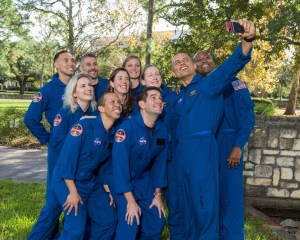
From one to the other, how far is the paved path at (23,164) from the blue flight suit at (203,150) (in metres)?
4.94

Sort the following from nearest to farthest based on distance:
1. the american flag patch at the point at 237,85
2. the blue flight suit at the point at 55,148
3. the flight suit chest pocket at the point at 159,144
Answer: the flight suit chest pocket at the point at 159,144, the blue flight suit at the point at 55,148, the american flag patch at the point at 237,85

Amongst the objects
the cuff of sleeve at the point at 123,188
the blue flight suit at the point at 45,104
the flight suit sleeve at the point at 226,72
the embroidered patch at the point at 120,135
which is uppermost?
the flight suit sleeve at the point at 226,72

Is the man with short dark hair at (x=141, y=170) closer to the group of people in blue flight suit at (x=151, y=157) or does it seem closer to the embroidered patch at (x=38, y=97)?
the group of people in blue flight suit at (x=151, y=157)

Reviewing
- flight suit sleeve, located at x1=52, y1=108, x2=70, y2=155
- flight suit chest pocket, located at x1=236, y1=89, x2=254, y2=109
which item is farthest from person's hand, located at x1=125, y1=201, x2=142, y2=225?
flight suit chest pocket, located at x1=236, y1=89, x2=254, y2=109

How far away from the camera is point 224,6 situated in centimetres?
885

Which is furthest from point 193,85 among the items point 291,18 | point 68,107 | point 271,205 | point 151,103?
point 291,18

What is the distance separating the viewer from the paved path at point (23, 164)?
8.15 metres

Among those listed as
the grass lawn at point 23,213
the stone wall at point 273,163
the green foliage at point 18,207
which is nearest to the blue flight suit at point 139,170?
the grass lawn at point 23,213

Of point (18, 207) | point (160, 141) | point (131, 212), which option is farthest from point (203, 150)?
point (18, 207)

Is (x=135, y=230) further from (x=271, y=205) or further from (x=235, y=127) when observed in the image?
(x=271, y=205)

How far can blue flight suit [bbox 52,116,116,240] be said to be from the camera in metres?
3.58

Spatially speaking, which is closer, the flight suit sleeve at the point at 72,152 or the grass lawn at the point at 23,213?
the flight suit sleeve at the point at 72,152

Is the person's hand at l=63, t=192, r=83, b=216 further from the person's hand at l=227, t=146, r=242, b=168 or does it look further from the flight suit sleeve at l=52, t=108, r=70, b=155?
the person's hand at l=227, t=146, r=242, b=168

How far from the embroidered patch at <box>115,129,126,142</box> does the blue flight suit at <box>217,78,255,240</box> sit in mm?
1053
